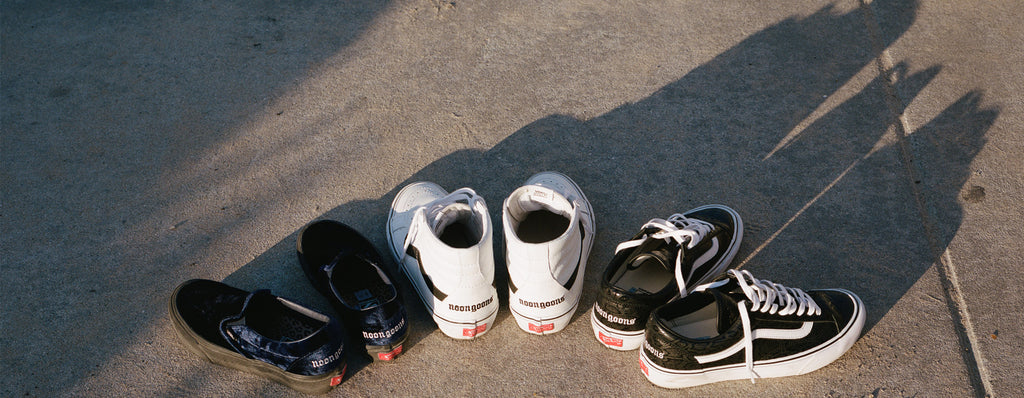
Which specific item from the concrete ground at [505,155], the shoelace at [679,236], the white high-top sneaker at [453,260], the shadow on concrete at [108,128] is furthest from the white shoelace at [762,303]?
the shadow on concrete at [108,128]

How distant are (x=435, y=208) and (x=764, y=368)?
1.28 meters

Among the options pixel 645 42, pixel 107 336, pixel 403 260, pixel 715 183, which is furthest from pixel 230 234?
pixel 645 42

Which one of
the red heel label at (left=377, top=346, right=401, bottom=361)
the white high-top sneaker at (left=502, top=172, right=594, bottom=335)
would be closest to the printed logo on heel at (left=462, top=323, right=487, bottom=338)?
the white high-top sneaker at (left=502, top=172, right=594, bottom=335)

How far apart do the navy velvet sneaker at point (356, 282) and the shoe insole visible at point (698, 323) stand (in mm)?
964

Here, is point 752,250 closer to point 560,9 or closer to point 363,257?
point 363,257

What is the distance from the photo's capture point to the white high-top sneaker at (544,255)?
7.50ft

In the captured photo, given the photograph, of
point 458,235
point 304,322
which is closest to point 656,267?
point 458,235

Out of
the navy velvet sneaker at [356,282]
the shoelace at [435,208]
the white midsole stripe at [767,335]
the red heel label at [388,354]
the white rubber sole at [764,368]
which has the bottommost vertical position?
the white rubber sole at [764,368]

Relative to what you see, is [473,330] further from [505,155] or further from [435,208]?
[505,155]

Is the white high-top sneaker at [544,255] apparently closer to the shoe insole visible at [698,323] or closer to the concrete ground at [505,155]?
the concrete ground at [505,155]

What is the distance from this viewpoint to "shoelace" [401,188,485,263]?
8.13ft

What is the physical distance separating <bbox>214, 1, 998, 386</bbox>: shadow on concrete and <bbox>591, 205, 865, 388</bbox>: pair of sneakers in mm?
238

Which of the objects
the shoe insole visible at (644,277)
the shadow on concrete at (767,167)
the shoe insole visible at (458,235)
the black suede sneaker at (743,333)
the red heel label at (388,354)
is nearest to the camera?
the black suede sneaker at (743,333)

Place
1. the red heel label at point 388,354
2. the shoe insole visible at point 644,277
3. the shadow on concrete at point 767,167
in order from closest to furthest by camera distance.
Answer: the red heel label at point 388,354 → the shoe insole visible at point 644,277 → the shadow on concrete at point 767,167
